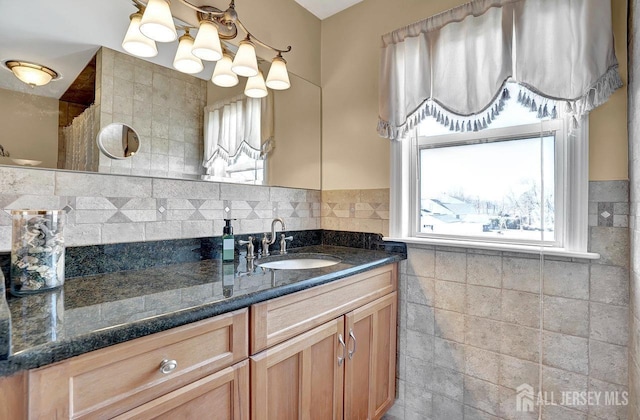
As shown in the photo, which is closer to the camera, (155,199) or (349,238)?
(155,199)

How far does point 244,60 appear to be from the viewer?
4.85 ft

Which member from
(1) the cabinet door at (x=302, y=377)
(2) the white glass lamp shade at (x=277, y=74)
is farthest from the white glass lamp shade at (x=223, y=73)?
(1) the cabinet door at (x=302, y=377)

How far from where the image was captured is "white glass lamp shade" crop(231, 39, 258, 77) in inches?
58.2

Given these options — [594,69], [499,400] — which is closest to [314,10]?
[594,69]

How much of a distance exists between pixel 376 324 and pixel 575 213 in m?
1.00

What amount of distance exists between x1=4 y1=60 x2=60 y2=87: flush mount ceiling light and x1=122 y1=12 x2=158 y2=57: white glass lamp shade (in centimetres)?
28

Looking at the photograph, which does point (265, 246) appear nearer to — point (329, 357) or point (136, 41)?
point (329, 357)

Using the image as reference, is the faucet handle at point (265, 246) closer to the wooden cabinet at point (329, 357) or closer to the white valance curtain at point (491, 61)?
the wooden cabinet at point (329, 357)

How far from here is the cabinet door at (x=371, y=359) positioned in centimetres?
140

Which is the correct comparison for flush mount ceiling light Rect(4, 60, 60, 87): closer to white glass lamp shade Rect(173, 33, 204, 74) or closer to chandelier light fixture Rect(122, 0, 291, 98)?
chandelier light fixture Rect(122, 0, 291, 98)

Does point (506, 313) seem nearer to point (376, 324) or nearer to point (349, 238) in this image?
point (376, 324)

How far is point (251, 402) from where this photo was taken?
38.4 inches

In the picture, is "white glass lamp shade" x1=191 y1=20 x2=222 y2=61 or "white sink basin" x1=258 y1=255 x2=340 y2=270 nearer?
"white glass lamp shade" x1=191 y1=20 x2=222 y2=61

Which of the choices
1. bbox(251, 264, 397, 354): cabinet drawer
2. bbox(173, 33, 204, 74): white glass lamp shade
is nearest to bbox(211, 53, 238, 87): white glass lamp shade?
bbox(173, 33, 204, 74): white glass lamp shade
